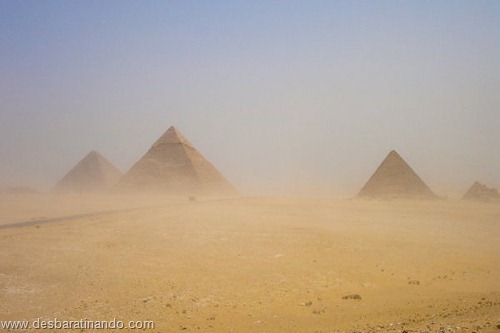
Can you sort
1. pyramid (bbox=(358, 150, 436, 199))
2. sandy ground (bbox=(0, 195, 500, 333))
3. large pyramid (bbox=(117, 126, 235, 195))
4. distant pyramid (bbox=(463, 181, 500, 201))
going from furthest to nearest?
large pyramid (bbox=(117, 126, 235, 195)) → distant pyramid (bbox=(463, 181, 500, 201)) → pyramid (bbox=(358, 150, 436, 199)) → sandy ground (bbox=(0, 195, 500, 333))

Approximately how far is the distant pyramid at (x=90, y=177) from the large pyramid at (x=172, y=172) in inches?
282

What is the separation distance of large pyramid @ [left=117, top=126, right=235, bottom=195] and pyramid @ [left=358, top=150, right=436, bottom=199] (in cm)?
1500

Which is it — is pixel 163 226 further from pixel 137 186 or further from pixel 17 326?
pixel 137 186

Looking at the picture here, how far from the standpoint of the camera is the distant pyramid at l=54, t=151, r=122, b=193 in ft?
146

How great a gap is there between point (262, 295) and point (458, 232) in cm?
1165

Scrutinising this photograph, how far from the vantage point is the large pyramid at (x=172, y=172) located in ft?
124

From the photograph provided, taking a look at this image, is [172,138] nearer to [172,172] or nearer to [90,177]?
[172,172]

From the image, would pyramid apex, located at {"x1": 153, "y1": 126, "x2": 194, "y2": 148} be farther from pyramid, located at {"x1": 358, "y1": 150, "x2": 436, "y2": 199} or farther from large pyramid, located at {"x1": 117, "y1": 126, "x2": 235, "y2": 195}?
pyramid, located at {"x1": 358, "y1": 150, "x2": 436, "y2": 199}

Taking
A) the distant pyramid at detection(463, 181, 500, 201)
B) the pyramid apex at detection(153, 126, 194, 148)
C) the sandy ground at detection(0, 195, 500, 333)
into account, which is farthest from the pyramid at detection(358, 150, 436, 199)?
the pyramid apex at detection(153, 126, 194, 148)

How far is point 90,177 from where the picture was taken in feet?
149

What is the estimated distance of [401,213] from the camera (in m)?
22.0

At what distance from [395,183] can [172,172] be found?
66.2ft

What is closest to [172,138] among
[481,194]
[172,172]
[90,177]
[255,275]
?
[172,172]

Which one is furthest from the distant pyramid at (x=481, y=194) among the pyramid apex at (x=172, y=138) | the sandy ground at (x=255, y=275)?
the pyramid apex at (x=172, y=138)
